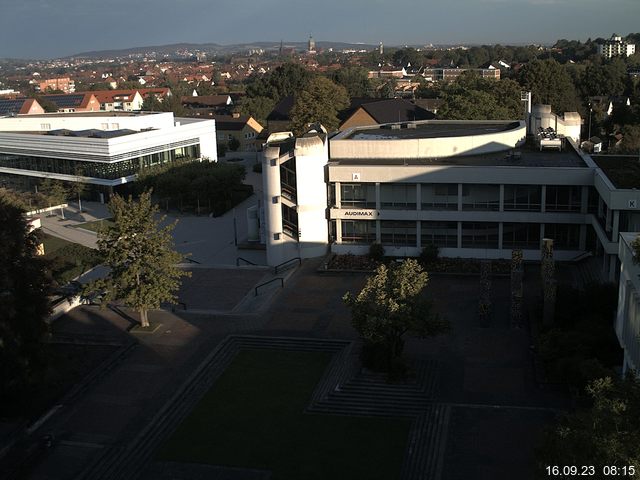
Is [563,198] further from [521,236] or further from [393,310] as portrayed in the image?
[393,310]

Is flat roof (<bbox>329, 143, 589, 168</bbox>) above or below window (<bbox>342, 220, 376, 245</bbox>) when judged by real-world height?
above

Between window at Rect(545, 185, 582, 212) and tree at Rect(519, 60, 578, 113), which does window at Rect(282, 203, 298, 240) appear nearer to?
window at Rect(545, 185, 582, 212)

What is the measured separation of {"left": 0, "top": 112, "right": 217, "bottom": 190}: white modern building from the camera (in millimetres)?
56938

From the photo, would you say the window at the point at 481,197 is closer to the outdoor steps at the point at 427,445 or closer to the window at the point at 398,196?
the window at the point at 398,196

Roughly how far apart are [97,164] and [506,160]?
33246mm

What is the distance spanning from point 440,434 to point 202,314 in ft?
43.7

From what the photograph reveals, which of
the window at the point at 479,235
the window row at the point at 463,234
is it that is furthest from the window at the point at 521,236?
the window at the point at 479,235

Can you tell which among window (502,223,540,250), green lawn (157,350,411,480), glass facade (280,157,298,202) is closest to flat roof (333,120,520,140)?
glass facade (280,157,298,202)

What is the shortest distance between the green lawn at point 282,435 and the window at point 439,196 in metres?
14.3

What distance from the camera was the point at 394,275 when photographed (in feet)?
79.3

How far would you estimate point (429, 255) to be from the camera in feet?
117

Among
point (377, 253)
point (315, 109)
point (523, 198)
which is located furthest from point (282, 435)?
point (315, 109)

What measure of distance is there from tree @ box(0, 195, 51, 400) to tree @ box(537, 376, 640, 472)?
15.7 m

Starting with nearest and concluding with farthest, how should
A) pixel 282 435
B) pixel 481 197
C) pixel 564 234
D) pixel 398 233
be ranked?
1. pixel 282 435
2. pixel 564 234
3. pixel 481 197
4. pixel 398 233
